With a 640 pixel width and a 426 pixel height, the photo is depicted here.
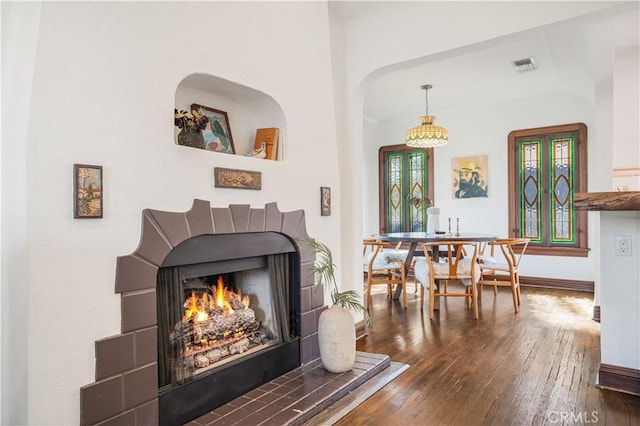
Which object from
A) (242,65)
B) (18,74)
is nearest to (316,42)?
(242,65)

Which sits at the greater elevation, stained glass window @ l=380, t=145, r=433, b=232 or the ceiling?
the ceiling

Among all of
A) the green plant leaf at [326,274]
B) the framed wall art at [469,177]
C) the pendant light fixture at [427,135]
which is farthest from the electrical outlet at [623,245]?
A: the framed wall art at [469,177]

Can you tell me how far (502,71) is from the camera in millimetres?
5102

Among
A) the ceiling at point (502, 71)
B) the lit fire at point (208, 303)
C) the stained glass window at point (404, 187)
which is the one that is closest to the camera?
the lit fire at point (208, 303)

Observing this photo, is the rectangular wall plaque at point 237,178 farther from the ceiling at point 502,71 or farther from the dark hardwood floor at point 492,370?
the ceiling at point 502,71

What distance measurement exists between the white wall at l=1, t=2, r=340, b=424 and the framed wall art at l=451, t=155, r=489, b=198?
17.5 ft

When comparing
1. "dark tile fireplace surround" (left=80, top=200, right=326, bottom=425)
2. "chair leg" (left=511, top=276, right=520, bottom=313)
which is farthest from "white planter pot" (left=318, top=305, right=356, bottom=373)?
"chair leg" (left=511, top=276, right=520, bottom=313)

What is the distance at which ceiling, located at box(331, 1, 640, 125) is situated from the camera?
3.35m

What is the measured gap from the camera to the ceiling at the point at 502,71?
3352 millimetres

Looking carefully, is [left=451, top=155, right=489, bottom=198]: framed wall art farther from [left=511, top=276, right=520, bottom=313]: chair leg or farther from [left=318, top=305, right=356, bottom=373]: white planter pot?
[left=318, top=305, right=356, bottom=373]: white planter pot

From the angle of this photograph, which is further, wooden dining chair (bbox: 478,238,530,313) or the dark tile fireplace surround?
wooden dining chair (bbox: 478,238,530,313)

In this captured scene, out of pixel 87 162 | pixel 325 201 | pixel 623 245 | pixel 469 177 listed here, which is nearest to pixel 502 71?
pixel 469 177

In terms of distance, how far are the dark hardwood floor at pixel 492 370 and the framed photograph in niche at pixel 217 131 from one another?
1.78 meters

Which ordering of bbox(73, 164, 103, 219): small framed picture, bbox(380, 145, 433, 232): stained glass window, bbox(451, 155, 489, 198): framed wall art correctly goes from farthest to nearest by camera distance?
bbox(380, 145, 433, 232): stained glass window → bbox(451, 155, 489, 198): framed wall art → bbox(73, 164, 103, 219): small framed picture
